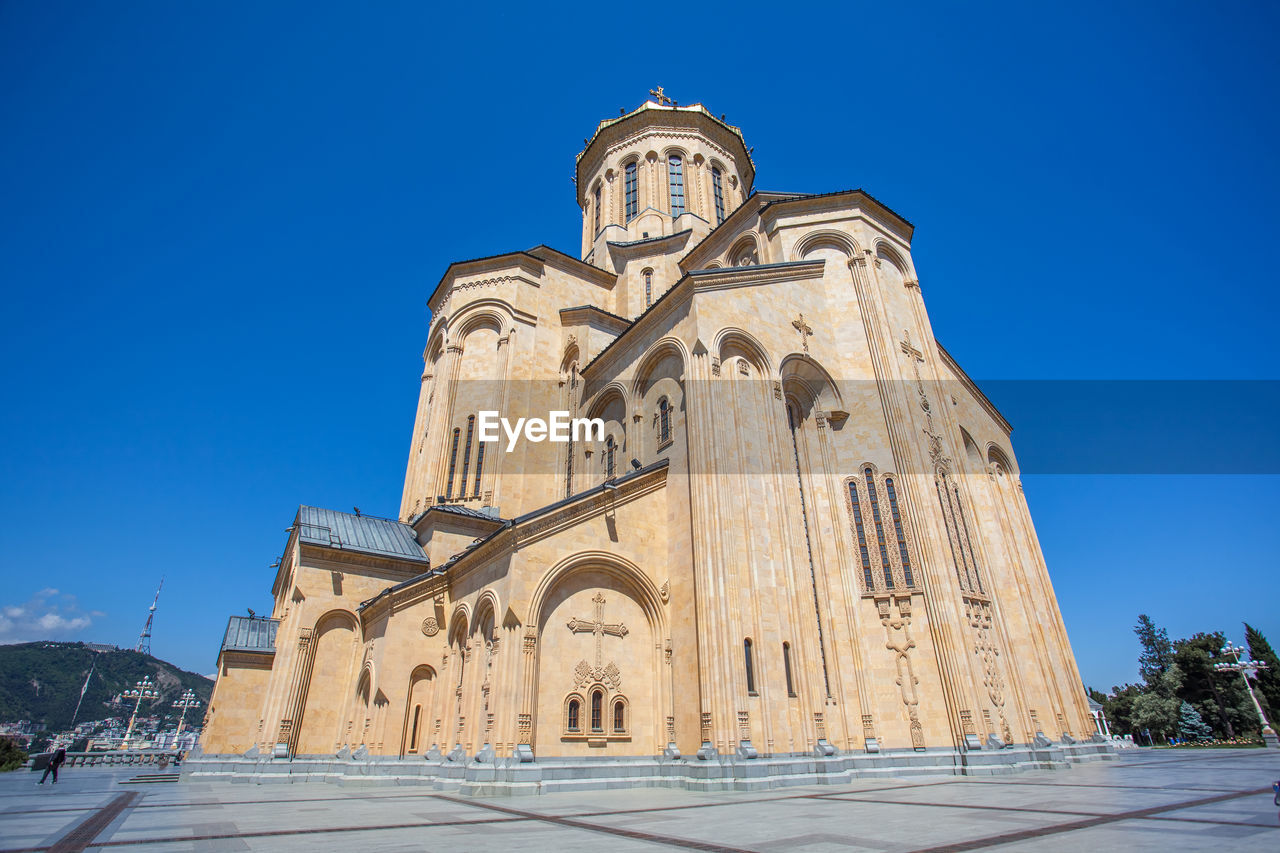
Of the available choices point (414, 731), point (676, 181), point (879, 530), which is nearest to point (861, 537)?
point (879, 530)

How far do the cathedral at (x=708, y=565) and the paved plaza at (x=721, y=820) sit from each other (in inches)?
82.0

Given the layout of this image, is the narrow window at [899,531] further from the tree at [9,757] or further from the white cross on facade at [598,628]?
the tree at [9,757]

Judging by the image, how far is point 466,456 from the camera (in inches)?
896

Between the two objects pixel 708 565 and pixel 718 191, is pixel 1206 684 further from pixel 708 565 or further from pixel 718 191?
pixel 708 565

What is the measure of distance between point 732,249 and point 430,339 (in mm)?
13333

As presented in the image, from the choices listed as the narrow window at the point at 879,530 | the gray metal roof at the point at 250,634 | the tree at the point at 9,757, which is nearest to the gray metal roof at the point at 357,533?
the gray metal roof at the point at 250,634

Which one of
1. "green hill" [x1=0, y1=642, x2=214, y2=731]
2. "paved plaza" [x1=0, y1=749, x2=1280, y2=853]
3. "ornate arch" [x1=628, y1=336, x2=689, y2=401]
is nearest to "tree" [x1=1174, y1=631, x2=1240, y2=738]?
"paved plaza" [x1=0, y1=749, x2=1280, y2=853]

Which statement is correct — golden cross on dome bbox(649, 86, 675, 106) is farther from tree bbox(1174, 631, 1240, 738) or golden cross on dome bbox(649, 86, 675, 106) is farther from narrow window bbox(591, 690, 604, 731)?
tree bbox(1174, 631, 1240, 738)

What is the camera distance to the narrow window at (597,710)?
12242 millimetres

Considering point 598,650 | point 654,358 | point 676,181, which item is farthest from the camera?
point 676,181

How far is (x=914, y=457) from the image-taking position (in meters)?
15.2

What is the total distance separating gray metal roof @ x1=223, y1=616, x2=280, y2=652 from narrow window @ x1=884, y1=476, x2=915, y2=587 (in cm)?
1974

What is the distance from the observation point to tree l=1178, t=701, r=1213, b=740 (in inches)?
A: 1313

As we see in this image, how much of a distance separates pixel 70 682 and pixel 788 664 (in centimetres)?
14575
